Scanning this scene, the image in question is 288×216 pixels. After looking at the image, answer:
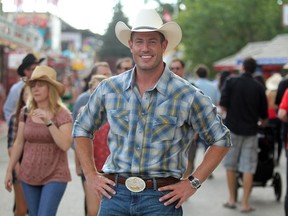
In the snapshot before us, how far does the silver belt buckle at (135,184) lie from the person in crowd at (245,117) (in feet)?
16.5

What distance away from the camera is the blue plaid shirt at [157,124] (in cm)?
368

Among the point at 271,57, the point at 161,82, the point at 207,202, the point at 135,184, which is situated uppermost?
the point at 161,82

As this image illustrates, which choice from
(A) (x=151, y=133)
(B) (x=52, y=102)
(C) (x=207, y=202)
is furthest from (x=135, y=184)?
(C) (x=207, y=202)

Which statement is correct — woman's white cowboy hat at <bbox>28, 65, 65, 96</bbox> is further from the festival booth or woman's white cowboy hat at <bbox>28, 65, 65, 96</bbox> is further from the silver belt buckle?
the festival booth

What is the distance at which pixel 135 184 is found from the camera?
3662 millimetres

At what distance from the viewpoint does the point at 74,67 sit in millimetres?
55281

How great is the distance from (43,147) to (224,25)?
1391 inches

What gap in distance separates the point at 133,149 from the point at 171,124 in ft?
0.84

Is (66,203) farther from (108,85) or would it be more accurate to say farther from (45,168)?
(108,85)

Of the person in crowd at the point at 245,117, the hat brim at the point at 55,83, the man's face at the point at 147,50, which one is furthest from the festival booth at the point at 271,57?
the man's face at the point at 147,50

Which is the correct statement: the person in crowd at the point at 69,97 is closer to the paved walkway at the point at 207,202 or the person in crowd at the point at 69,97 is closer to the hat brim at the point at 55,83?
the paved walkway at the point at 207,202

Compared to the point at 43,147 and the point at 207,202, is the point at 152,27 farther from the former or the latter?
the point at 207,202

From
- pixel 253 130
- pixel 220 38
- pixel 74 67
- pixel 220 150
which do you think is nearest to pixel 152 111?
pixel 220 150

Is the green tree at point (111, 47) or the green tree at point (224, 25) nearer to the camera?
the green tree at point (224, 25)
